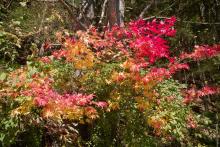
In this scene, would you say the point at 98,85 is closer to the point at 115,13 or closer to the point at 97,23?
the point at 115,13

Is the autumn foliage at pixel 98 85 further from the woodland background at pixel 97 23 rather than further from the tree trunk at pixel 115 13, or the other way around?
the woodland background at pixel 97 23

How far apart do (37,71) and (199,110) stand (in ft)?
28.6

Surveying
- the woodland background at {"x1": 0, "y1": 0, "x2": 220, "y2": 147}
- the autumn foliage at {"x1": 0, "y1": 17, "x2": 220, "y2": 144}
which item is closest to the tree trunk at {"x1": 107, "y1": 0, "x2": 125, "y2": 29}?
the woodland background at {"x1": 0, "y1": 0, "x2": 220, "y2": 147}

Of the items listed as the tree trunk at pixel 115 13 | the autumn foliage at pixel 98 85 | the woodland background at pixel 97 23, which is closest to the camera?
the autumn foliage at pixel 98 85

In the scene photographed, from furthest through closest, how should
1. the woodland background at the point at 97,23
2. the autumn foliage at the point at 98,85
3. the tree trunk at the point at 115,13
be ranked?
the woodland background at the point at 97,23
the tree trunk at the point at 115,13
the autumn foliage at the point at 98,85

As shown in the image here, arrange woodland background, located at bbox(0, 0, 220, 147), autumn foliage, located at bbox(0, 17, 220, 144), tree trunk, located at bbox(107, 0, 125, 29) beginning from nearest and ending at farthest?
1. autumn foliage, located at bbox(0, 17, 220, 144)
2. tree trunk, located at bbox(107, 0, 125, 29)
3. woodland background, located at bbox(0, 0, 220, 147)

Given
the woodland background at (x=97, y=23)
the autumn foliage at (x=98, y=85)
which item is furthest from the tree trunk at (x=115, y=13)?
the autumn foliage at (x=98, y=85)

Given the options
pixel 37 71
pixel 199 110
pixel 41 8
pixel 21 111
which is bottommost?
pixel 199 110

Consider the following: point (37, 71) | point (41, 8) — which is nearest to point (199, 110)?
point (41, 8)

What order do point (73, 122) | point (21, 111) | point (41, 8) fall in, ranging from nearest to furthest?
point (21, 111) < point (73, 122) < point (41, 8)

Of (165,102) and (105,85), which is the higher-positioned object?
(105,85)

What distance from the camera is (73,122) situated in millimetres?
7062

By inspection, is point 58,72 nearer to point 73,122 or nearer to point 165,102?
point 73,122

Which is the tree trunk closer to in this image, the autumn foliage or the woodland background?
the woodland background
